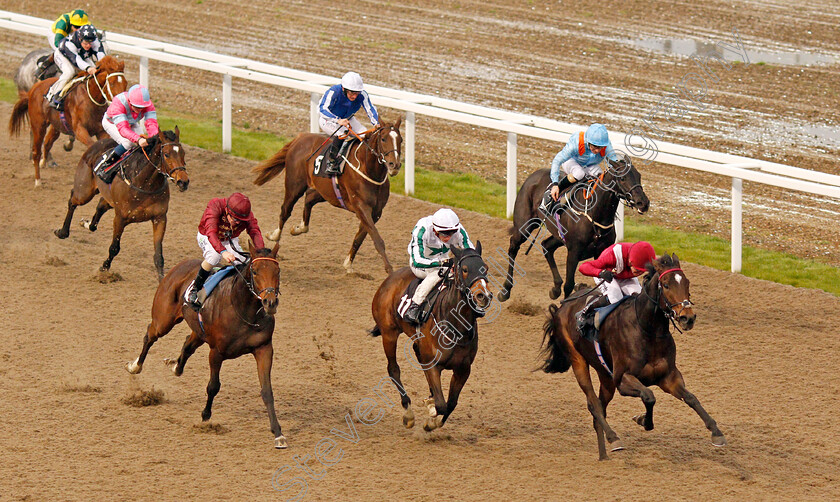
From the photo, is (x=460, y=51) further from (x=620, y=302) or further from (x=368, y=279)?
(x=620, y=302)

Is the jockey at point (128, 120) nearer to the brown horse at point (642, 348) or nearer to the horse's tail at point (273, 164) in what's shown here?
the horse's tail at point (273, 164)

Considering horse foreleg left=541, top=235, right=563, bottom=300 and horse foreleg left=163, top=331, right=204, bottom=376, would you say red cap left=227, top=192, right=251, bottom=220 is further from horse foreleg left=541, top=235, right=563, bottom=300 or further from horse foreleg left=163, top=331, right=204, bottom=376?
horse foreleg left=541, top=235, right=563, bottom=300

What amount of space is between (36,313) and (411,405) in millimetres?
3966

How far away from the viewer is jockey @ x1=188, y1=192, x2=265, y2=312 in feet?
28.4

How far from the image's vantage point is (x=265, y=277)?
25.8ft

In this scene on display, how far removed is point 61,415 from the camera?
29.2 feet

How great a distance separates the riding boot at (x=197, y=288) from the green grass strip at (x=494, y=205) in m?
5.73

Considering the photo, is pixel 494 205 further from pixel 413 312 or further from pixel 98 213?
pixel 413 312

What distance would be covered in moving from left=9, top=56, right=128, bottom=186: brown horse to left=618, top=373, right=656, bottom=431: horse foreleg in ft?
25.4

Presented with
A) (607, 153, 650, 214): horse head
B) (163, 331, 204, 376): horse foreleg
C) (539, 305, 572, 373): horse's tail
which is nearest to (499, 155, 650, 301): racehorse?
(607, 153, 650, 214): horse head

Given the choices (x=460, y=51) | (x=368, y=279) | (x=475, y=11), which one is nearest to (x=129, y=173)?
(x=368, y=279)

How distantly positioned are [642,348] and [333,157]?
5.20m

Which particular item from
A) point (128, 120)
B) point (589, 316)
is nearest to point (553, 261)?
point (589, 316)

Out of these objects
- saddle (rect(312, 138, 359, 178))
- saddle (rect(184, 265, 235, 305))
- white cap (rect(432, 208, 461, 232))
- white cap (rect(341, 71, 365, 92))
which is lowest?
saddle (rect(184, 265, 235, 305))
